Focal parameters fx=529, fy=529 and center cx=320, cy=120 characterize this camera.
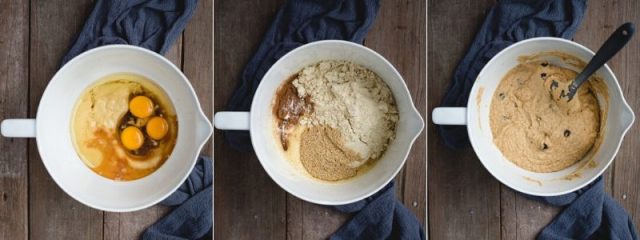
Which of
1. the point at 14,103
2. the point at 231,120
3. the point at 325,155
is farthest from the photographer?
the point at 14,103

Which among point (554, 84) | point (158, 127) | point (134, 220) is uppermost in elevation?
point (554, 84)

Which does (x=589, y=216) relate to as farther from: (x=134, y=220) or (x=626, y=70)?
(x=134, y=220)

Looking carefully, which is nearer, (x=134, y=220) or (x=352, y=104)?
(x=352, y=104)

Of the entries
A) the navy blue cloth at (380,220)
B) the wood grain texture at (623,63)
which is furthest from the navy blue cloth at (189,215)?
the wood grain texture at (623,63)

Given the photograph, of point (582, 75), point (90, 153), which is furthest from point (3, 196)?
point (582, 75)

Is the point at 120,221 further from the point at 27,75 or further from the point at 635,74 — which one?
the point at 635,74

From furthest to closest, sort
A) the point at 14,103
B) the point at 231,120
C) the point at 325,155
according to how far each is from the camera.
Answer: the point at 14,103 < the point at 325,155 < the point at 231,120

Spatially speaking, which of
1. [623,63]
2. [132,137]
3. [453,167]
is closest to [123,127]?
[132,137]
